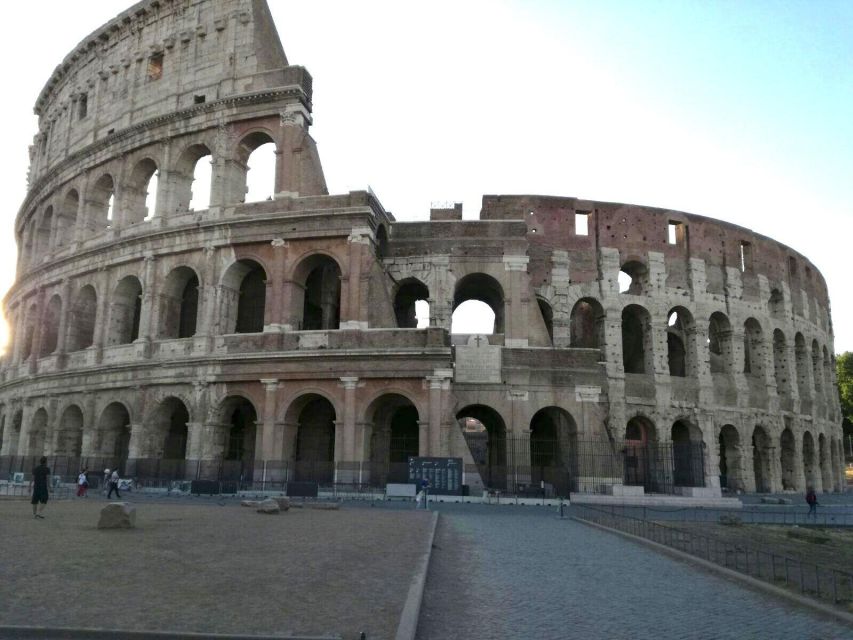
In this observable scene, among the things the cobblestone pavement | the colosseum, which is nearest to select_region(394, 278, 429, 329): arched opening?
the colosseum

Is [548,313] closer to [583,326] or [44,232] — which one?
[583,326]

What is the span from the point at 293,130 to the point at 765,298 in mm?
23631

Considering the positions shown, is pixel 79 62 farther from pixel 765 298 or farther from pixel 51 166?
pixel 765 298

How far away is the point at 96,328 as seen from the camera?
26.1 m

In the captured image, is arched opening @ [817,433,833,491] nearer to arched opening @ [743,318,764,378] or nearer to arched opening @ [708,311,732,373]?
arched opening @ [743,318,764,378]

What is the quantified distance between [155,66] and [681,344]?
26.9 meters

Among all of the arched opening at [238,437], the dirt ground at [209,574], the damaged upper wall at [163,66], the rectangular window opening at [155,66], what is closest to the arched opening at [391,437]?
the arched opening at [238,437]

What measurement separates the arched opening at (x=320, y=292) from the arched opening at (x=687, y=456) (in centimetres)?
1394

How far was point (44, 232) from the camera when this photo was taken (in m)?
32.7

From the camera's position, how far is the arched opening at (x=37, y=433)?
90.6 feet

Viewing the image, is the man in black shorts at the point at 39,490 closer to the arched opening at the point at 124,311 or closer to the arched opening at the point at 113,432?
the arched opening at the point at 113,432

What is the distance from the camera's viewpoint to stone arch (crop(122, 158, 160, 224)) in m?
27.0

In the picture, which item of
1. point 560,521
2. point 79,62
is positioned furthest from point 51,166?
point 560,521

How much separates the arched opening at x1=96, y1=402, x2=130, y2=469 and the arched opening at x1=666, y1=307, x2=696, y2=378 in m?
22.8
